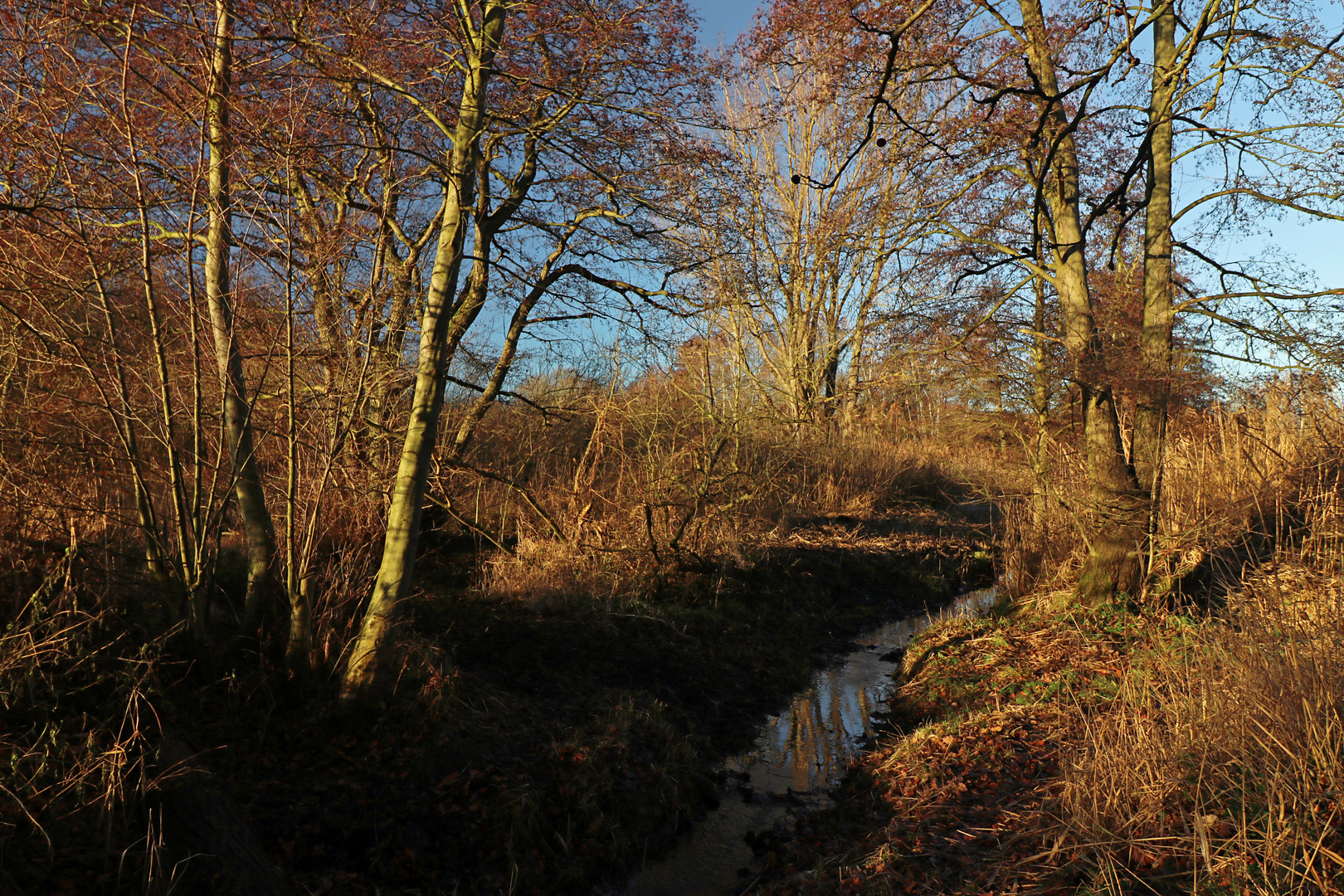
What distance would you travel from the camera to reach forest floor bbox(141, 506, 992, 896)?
3.65m

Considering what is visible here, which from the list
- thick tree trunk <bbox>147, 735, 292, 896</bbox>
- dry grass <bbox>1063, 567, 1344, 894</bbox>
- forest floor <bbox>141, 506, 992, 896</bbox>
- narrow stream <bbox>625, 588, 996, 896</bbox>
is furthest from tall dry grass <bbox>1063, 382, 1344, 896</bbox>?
thick tree trunk <bbox>147, 735, 292, 896</bbox>

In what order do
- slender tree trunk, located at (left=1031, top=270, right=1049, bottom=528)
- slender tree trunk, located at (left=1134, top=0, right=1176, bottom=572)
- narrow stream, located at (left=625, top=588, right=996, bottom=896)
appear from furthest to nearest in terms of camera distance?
slender tree trunk, located at (left=1031, top=270, right=1049, bottom=528)
slender tree trunk, located at (left=1134, top=0, right=1176, bottom=572)
narrow stream, located at (left=625, top=588, right=996, bottom=896)

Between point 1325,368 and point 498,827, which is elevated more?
point 1325,368

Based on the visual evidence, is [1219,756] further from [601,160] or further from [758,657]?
[601,160]

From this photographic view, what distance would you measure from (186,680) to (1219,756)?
16.3 feet

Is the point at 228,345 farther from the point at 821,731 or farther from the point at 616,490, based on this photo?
the point at 821,731

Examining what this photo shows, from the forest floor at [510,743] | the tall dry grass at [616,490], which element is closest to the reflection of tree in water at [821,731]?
the forest floor at [510,743]

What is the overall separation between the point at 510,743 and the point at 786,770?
1.98 metres

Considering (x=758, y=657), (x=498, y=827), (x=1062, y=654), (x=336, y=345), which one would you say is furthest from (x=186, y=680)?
(x=1062, y=654)

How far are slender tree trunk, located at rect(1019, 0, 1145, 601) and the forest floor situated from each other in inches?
111

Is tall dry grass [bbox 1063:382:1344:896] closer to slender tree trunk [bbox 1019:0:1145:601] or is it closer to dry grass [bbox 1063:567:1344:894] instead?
dry grass [bbox 1063:567:1344:894]

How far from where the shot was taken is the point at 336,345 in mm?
5047

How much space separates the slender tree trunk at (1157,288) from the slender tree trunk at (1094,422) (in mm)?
171

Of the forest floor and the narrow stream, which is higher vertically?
the forest floor
